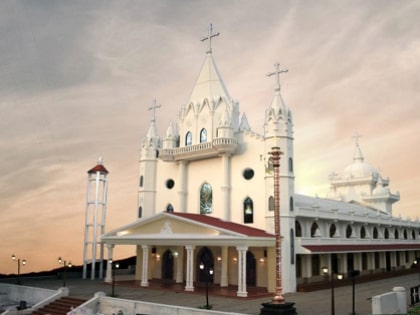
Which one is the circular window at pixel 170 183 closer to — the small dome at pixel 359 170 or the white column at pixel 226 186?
the white column at pixel 226 186

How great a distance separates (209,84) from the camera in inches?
1657

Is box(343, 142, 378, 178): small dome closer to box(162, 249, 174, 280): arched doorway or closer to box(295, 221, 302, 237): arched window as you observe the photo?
box(295, 221, 302, 237): arched window

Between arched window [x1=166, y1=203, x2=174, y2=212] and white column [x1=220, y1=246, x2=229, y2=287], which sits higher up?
arched window [x1=166, y1=203, x2=174, y2=212]

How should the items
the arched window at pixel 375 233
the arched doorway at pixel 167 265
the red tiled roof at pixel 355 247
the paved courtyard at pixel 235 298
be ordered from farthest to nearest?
the arched window at pixel 375 233
the arched doorway at pixel 167 265
the red tiled roof at pixel 355 247
the paved courtyard at pixel 235 298

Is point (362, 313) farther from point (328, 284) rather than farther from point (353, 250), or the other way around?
point (353, 250)

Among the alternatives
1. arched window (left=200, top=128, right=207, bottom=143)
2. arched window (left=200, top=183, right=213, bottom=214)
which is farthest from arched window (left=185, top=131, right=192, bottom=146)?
arched window (left=200, top=183, right=213, bottom=214)

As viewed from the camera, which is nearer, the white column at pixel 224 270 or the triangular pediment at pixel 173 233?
the triangular pediment at pixel 173 233

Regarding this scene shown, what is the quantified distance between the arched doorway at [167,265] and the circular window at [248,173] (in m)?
10.1

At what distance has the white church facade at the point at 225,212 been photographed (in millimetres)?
33562

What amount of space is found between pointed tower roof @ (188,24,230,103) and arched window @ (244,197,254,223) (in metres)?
10.1

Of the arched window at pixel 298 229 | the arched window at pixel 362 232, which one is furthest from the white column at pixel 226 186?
the arched window at pixel 362 232

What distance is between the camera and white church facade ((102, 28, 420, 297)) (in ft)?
110

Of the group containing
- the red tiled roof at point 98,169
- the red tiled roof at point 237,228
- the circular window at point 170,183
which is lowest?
the red tiled roof at point 237,228

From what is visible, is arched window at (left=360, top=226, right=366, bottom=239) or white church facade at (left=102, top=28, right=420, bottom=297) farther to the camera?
arched window at (left=360, top=226, right=366, bottom=239)
